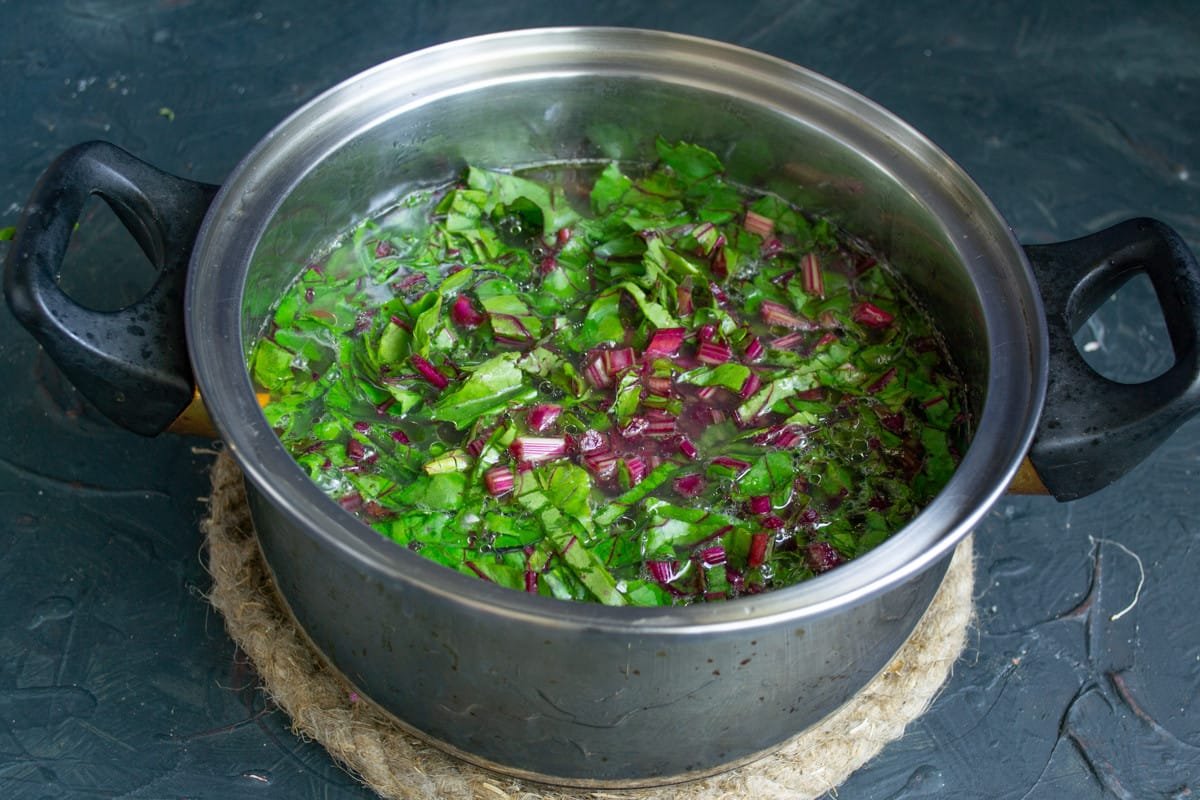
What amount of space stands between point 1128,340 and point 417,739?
1.48 meters

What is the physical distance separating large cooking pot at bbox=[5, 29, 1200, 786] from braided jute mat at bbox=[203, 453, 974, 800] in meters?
0.08

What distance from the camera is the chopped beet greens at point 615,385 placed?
161 cm

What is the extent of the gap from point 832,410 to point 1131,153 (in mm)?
1270

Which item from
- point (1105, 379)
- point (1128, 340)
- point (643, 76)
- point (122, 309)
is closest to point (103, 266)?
point (122, 309)

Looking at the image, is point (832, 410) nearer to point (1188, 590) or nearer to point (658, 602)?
point (658, 602)

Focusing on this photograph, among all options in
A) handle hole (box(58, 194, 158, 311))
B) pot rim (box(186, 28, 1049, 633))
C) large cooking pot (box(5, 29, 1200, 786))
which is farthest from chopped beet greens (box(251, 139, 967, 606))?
handle hole (box(58, 194, 158, 311))

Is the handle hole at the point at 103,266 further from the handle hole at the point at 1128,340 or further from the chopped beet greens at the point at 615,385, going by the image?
the handle hole at the point at 1128,340

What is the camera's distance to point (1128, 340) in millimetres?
2361

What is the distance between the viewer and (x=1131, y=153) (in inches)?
104

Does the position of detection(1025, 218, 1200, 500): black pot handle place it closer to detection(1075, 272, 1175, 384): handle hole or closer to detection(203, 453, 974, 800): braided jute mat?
detection(203, 453, 974, 800): braided jute mat

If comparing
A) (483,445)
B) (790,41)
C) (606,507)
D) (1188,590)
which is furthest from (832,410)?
(790,41)

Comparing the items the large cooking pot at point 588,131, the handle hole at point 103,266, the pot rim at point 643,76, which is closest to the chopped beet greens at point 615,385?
the large cooking pot at point 588,131

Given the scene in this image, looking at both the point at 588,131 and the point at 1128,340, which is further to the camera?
the point at 1128,340

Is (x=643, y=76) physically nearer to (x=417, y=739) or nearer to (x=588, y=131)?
(x=588, y=131)
